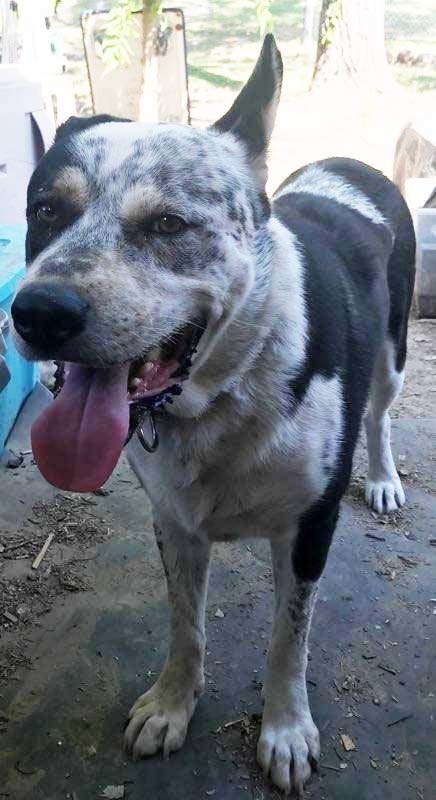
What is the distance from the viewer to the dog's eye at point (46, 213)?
5.73 feet

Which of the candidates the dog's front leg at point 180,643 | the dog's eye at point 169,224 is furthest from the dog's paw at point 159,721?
the dog's eye at point 169,224

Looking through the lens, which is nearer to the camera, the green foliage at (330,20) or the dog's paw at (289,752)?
the dog's paw at (289,752)

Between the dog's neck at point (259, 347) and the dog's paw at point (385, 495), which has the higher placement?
the dog's neck at point (259, 347)

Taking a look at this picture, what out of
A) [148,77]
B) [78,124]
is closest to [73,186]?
[78,124]

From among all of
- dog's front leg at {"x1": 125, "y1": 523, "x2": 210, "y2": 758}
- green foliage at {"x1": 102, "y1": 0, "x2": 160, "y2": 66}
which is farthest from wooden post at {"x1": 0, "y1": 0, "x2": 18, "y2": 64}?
dog's front leg at {"x1": 125, "y1": 523, "x2": 210, "y2": 758}

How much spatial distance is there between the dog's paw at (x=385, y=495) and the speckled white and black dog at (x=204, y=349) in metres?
1.01

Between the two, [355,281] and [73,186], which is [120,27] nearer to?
[355,281]

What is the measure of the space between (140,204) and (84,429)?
51 cm

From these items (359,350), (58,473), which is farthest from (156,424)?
(359,350)

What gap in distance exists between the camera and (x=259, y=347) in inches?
73.1

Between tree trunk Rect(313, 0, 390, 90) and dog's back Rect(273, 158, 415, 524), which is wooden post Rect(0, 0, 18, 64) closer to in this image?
tree trunk Rect(313, 0, 390, 90)

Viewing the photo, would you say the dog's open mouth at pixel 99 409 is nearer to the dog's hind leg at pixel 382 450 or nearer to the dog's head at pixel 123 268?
the dog's head at pixel 123 268

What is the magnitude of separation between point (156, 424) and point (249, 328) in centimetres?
35

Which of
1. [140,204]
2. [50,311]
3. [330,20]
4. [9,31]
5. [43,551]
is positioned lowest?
[43,551]
